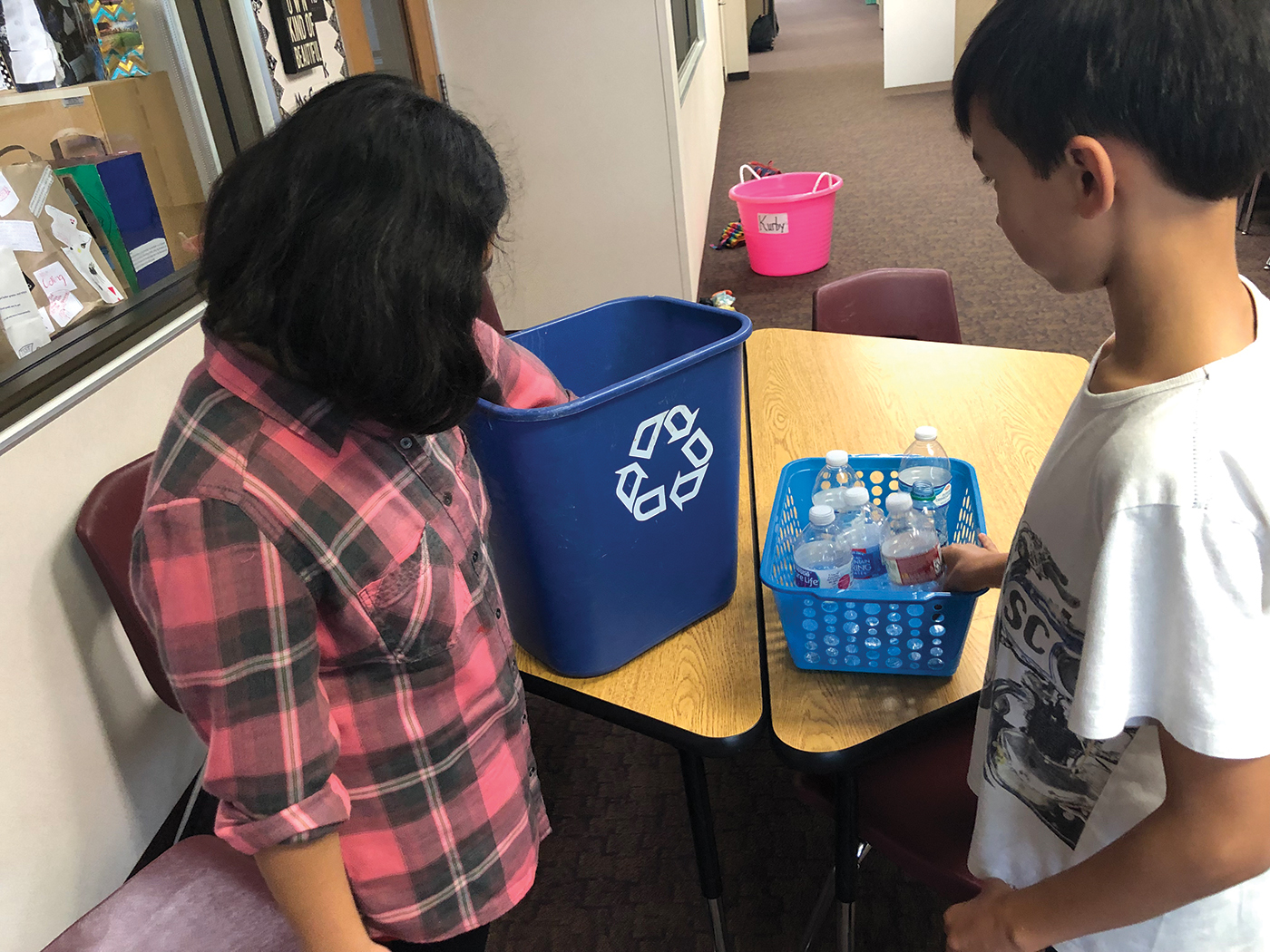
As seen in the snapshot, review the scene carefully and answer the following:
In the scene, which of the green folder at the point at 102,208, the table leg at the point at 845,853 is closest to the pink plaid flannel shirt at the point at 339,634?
the table leg at the point at 845,853

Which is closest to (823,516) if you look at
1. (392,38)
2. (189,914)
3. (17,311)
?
(189,914)

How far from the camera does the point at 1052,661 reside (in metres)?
0.76

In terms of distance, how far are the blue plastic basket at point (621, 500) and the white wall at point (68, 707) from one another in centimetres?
72

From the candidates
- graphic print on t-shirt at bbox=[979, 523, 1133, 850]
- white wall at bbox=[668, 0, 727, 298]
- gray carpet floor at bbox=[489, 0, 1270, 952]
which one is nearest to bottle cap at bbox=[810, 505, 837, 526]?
graphic print on t-shirt at bbox=[979, 523, 1133, 850]

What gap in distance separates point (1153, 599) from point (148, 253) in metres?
1.96

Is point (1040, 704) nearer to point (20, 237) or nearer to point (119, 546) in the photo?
point (119, 546)

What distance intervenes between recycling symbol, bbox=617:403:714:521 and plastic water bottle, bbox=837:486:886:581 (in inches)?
7.6

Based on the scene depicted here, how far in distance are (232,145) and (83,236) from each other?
69 centimetres

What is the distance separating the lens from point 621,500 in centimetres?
95

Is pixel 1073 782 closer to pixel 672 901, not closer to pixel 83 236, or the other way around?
pixel 672 901

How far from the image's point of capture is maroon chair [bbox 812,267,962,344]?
6.75 feet

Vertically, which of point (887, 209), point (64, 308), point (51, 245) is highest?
point (51, 245)

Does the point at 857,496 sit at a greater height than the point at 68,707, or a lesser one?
greater

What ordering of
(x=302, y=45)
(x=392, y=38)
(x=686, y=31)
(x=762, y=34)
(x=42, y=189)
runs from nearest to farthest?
(x=42, y=189) → (x=302, y=45) → (x=392, y=38) → (x=686, y=31) → (x=762, y=34)
